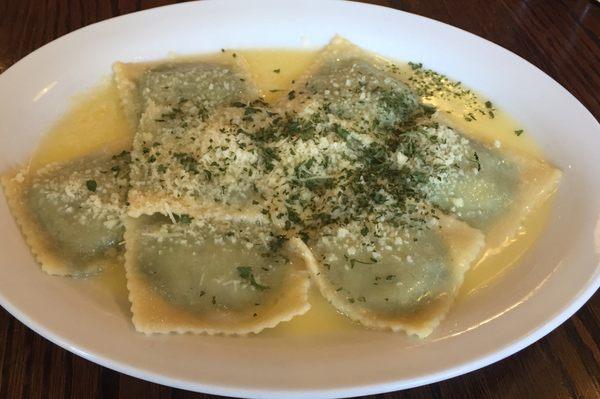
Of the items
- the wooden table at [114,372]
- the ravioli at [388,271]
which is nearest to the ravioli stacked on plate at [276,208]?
the ravioli at [388,271]

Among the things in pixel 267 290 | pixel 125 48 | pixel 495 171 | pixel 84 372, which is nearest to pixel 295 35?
pixel 125 48

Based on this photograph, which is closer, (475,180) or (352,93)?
(475,180)

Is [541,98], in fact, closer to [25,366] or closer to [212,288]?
[212,288]

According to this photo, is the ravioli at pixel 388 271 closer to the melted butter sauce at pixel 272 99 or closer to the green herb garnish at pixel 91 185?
the melted butter sauce at pixel 272 99

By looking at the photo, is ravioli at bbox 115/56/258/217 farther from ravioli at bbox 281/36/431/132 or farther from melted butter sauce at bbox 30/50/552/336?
ravioli at bbox 281/36/431/132

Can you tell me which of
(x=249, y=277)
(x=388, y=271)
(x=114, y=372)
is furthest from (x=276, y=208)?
(x=114, y=372)

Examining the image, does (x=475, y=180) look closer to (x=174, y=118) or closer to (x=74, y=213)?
(x=174, y=118)
